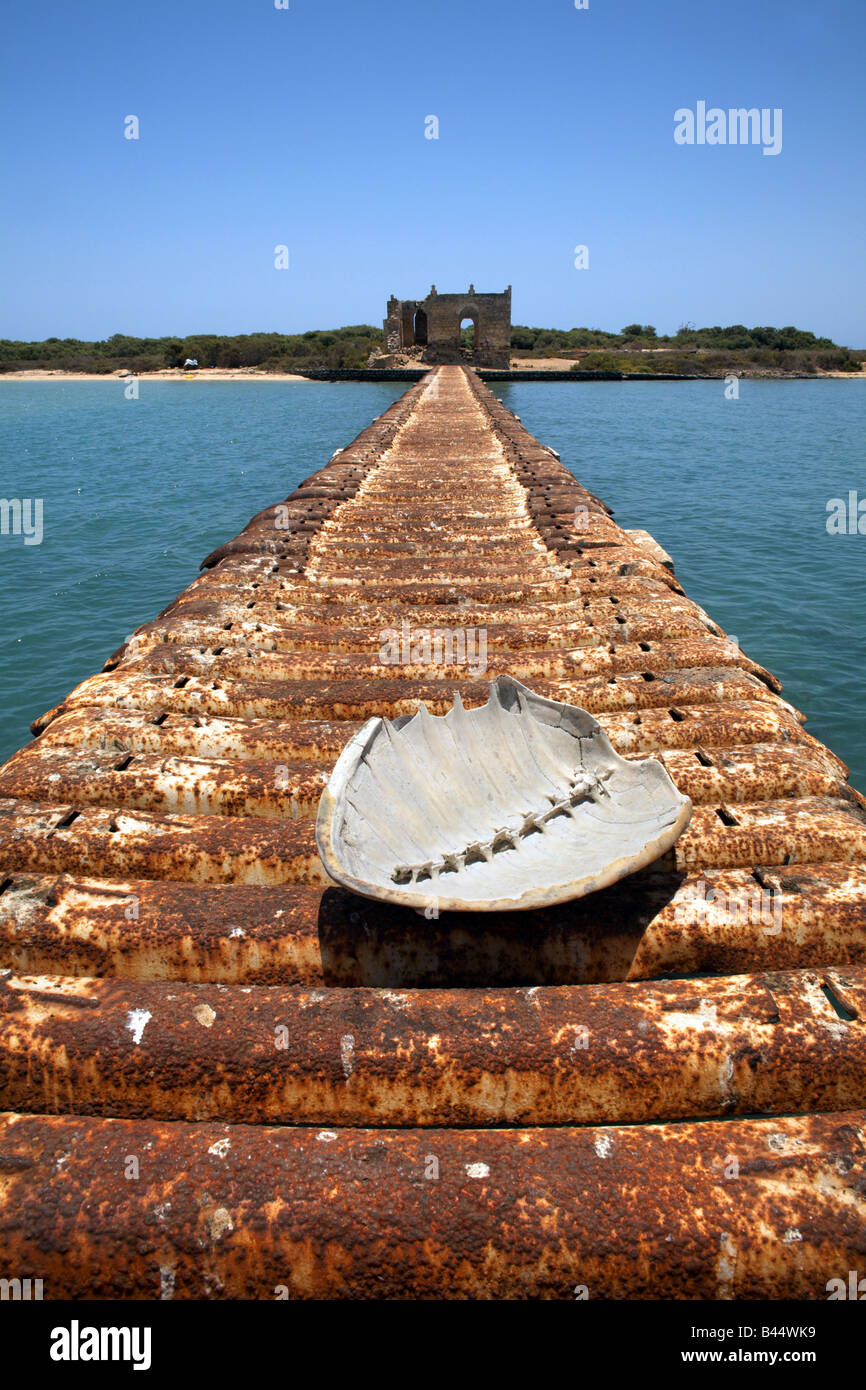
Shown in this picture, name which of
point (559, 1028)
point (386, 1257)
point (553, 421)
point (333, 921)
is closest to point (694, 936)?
point (559, 1028)

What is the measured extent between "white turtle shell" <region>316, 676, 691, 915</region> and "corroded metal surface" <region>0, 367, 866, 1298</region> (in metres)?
0.26

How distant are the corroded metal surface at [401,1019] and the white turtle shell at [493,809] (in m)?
0.26

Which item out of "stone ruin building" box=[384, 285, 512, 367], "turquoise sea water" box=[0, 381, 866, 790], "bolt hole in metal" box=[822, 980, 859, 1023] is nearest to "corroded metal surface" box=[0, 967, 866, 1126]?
"bolt hole in metal" box=[822, 980, 859, 1023]

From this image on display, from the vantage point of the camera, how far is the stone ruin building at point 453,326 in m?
71.5

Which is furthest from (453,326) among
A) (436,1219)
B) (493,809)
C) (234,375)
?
(436,1219)

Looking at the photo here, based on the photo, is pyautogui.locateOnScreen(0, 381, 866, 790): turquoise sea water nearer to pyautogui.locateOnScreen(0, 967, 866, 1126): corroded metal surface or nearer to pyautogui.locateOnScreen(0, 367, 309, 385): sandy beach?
pyautogui.locateOnScreen(0, 967, 866, 1126): corroded metal surface

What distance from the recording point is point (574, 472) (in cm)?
3033

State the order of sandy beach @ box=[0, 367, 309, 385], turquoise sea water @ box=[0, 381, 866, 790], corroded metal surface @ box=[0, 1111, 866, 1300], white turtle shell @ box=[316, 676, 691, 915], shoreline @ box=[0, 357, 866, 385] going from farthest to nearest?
sandy beach @ box=[0, 367, 309, 385]
shoreline @ box=[0, 357, 866, 385]
turquoise sea water @ box=[0, 381, 866, 790]
white turtle shell @ box=[316, 676, 691, 915]
corroded metal surface @ box=[0, 1111, 866, 1300]

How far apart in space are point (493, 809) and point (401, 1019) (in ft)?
5.49

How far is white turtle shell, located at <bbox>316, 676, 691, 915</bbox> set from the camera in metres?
3.55

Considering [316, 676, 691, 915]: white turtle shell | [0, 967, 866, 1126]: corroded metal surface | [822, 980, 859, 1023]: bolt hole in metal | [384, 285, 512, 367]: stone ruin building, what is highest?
[384, 285, 512, 367]: stone ruin building

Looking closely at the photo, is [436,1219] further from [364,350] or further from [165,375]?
[165,375]

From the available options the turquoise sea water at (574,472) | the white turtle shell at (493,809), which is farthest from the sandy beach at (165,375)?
the white turtle shell at (493,809)

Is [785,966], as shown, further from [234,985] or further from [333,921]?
[234,985]
